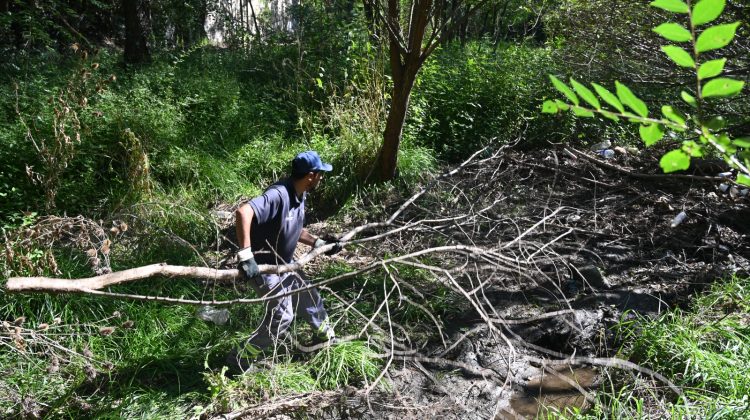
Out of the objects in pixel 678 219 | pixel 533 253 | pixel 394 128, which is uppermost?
pixel 394 128

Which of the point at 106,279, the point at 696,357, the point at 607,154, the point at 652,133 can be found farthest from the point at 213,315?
the point at 607,154

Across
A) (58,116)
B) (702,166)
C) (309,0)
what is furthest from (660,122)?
(309,0)

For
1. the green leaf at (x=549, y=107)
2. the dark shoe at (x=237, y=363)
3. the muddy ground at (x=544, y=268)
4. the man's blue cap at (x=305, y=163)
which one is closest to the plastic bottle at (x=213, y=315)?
the dark shoe at (x=237, y=363)

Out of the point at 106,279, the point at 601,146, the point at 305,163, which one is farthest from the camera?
the point at 601,146

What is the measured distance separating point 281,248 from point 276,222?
0.70 feet

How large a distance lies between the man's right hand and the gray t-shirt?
36 cm

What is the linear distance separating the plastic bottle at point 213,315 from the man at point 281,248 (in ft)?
1.83

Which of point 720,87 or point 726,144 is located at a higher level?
point 720,87

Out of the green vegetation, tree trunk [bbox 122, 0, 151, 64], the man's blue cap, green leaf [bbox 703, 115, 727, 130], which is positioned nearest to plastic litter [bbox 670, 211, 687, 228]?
the green vegetation

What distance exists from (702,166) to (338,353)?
4.89 metres

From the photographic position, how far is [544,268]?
18.8 feet

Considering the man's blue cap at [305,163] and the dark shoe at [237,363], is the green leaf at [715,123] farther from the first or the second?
the dark shoe at [237,363]

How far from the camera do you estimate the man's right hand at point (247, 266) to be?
126 inches

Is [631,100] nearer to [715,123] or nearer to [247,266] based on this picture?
[715,123]
